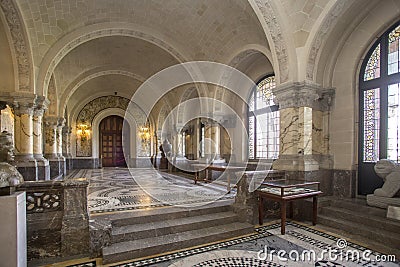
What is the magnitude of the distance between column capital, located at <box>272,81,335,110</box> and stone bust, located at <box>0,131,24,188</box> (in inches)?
183

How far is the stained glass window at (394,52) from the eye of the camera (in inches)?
175

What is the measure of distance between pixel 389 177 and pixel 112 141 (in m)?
15.1

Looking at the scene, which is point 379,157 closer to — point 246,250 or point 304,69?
point 304,69

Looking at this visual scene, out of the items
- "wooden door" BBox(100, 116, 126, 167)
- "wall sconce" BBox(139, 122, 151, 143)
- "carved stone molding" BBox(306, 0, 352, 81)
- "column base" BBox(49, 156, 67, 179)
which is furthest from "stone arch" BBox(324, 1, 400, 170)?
"wooden door" BBox(100, 116, 126, 167)

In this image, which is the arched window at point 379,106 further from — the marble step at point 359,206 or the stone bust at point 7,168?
the stone bust at point 7,168

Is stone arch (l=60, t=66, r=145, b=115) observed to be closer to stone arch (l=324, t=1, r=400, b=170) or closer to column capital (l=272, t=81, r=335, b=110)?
column capital (l=272, t=81, r=335, b=110)

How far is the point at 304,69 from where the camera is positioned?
4801mm

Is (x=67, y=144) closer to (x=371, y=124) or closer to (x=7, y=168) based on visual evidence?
(x=7, y=168)

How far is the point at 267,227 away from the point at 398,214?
1.99 m

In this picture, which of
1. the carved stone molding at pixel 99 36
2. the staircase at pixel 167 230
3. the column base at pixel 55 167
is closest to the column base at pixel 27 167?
the carved stone molding at pixel 99 36

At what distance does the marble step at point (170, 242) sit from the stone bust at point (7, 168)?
1.40m

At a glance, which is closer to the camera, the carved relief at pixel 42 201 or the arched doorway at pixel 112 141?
the carved relief at pixel 42 201

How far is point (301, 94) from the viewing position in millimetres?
4828

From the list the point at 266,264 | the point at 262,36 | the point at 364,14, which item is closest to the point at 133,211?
the point at 266,264
